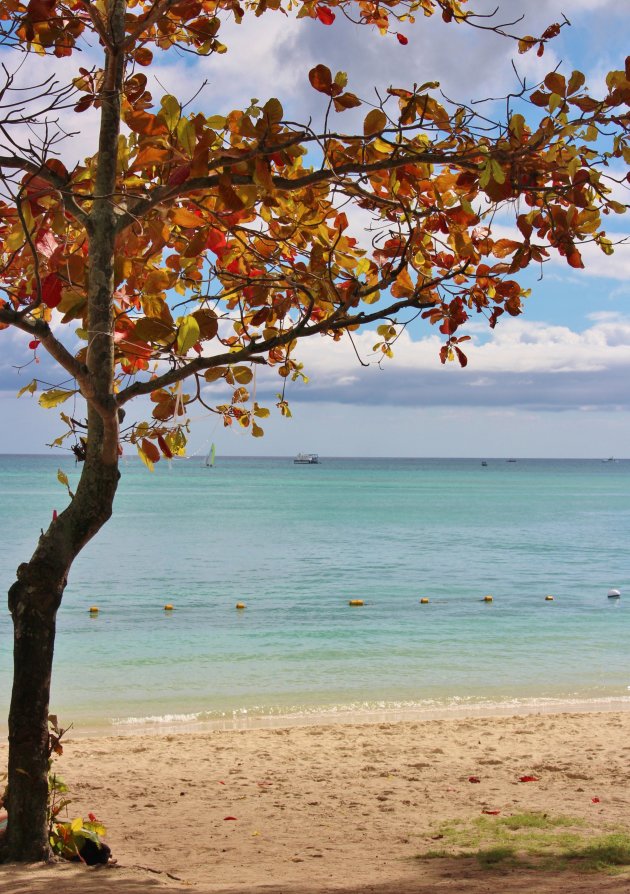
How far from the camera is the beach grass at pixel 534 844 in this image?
→ 3.87m

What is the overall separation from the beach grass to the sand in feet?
0.38

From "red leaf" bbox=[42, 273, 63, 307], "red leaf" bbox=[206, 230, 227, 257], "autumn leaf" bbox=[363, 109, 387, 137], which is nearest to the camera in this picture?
"autumn leaf" bbox=[363, 109, 387, 137]

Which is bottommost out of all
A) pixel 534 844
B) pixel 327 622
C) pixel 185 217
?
pixel 327 622

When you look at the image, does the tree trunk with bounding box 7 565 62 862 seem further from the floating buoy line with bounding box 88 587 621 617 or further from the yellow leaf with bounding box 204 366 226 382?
the floating buoy line with bounding box 88 587 621 617

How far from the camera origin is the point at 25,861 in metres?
3.49

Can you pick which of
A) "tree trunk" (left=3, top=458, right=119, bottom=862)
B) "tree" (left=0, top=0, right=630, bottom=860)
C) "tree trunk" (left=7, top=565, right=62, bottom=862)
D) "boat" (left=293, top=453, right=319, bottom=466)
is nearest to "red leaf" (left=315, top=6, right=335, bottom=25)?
"tree" (left=0, top=0, right=630, bottom=860)

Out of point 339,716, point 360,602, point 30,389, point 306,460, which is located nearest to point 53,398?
point 30,389

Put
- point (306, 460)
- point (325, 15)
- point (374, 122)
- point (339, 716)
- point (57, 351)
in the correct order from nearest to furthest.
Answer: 1. point (374, 122)
2. point (57, 351)
3. point (325, 15)
4. point (339, 716)
5. point (306, 460)

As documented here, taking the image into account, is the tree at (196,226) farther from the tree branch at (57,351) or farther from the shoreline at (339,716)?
the shoreline at (339,716)

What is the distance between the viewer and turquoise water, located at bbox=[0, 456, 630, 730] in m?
10.1

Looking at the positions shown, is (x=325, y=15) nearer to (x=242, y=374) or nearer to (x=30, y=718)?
(x=242, y=374)

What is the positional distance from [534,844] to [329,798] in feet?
5.52

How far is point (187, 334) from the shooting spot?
2.76 metres

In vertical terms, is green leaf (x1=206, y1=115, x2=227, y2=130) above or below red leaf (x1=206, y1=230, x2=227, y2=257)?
above
